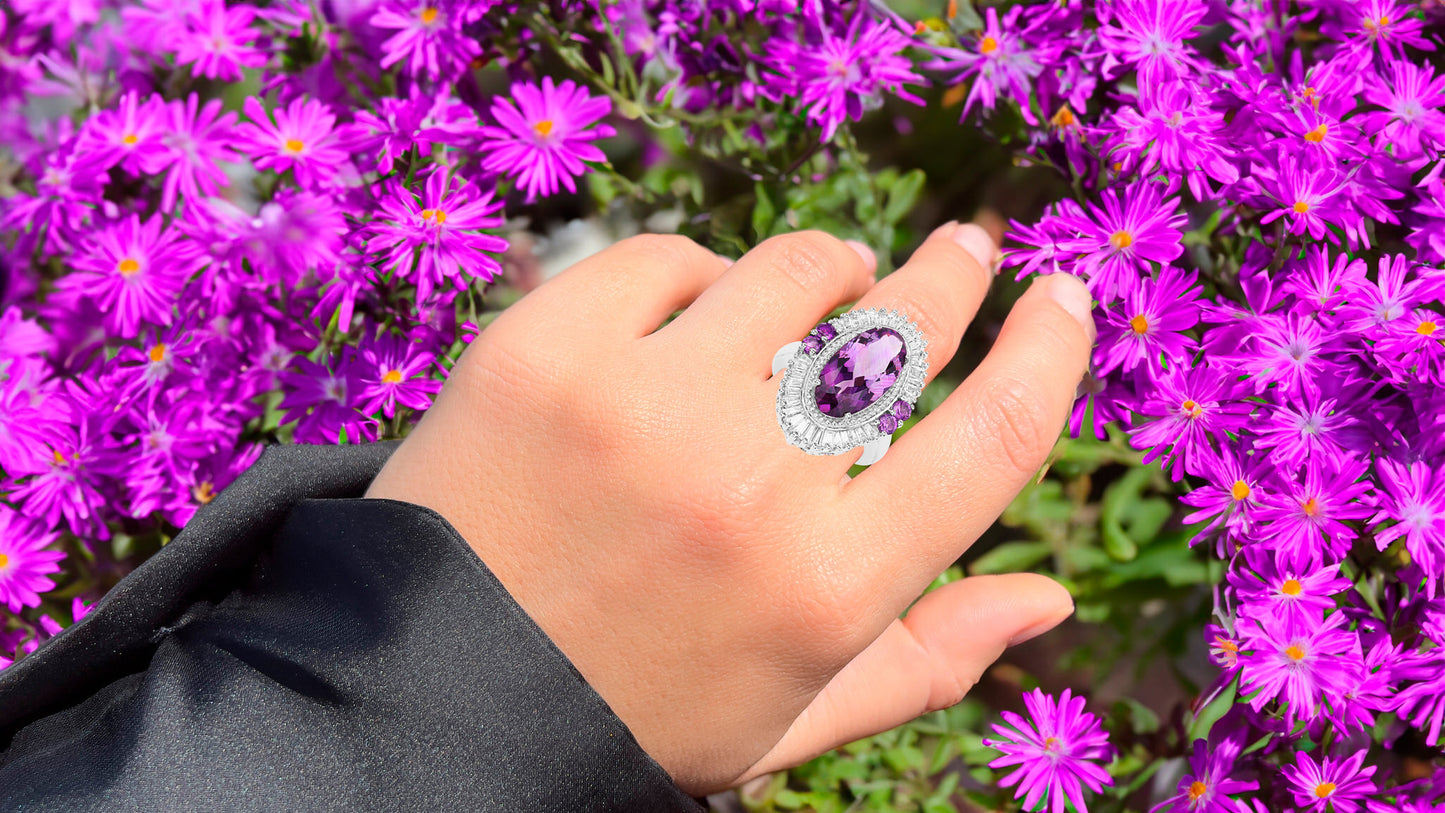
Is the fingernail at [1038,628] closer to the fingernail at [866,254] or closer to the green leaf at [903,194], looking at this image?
the fingernail at [866,254]

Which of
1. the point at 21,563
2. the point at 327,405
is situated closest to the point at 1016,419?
the point at 327,405

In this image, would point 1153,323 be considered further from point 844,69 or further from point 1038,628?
point 844,69

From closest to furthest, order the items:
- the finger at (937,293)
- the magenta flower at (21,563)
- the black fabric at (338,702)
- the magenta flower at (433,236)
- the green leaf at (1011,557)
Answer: the black fabric at (338,702) < the finger at (937,293) < the magenta flower at (433,236) < the magenta flower at (21,563) < the green leaf at (1011,557)

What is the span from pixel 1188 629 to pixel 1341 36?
0.91 m

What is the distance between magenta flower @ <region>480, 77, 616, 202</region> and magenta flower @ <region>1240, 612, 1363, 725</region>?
3.15ft

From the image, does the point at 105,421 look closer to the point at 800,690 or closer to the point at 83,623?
the point at 83,623

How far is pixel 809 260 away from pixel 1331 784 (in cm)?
80

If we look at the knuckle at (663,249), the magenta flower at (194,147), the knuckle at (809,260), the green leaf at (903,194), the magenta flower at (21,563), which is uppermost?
the magenta flower at (194,147)

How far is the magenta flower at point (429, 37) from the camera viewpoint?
1.28 m

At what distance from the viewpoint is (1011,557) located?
1.43m

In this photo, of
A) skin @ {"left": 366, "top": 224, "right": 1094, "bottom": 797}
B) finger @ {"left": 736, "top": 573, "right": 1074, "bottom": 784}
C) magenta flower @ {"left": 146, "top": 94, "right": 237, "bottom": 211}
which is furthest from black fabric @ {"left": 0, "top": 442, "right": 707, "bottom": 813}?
magenta flower @ {"left": 146, "top": 94, "right": 237, "bottom": 211}

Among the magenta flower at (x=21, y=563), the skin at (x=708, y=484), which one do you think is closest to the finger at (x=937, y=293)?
the skin at (x=708, y=484)

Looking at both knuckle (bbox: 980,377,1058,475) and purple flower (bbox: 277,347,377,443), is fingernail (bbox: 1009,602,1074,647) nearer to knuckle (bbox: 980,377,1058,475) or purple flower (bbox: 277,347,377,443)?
knuckle (bbox: 980,377,1058,475)

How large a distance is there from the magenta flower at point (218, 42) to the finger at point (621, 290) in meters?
0.78
